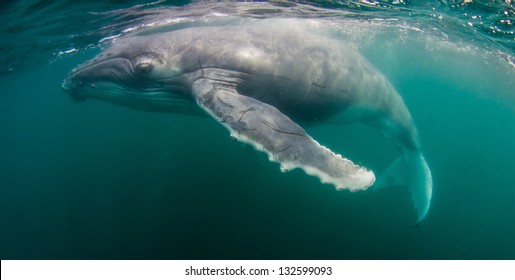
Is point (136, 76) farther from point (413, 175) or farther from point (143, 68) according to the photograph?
point (413, 175)

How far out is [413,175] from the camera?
10719 millimetres

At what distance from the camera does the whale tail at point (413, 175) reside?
10.2 m

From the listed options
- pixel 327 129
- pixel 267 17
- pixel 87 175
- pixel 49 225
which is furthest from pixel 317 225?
pixel 87 175

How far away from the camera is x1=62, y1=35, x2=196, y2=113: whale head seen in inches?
255

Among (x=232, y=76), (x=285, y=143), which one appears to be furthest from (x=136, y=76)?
(x=285, y=143)

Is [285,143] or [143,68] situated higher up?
[143,68]

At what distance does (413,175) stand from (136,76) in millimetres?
9626

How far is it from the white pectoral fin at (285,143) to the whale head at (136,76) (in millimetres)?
1932

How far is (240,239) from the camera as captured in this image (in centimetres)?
1238

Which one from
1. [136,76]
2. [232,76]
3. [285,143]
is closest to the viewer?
[285,143]

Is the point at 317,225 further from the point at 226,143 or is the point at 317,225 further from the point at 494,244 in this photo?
the point at 494,244

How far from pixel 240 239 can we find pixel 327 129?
30.5 feet

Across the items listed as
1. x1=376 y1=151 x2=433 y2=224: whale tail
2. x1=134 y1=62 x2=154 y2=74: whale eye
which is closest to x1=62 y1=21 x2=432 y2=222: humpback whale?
x1=134 y1=62 x2=154 y2=74: whale eye

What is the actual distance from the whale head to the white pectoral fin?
1932mm
